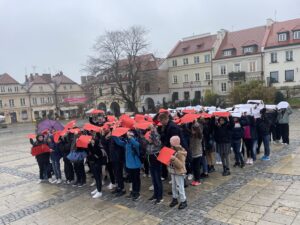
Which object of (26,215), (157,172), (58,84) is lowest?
(26,215)

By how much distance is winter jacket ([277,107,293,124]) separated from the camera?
11.4m

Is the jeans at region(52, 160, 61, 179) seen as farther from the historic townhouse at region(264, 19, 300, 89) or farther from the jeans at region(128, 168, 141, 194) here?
the historic townhouse at region(264, 19, 300, 89)

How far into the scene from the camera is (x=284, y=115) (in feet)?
37.6

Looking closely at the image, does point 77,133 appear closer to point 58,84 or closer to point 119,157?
point 119,157

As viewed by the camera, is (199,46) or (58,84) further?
(58,84)

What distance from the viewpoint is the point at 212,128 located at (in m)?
8.14

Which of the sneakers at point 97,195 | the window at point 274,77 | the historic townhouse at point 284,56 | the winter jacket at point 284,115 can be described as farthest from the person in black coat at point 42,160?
the window at point 274,77

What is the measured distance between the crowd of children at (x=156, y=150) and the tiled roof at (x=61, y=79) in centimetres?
6653

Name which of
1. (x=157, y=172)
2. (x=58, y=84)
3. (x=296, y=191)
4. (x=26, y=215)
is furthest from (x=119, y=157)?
(x=58, y=84)

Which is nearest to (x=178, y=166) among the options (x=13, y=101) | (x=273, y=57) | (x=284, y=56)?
(x=284, y=56)

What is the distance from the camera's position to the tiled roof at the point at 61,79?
7219 centimetres

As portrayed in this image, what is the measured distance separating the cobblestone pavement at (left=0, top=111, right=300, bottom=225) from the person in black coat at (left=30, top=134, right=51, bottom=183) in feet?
1.35

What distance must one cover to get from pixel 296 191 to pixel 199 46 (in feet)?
150

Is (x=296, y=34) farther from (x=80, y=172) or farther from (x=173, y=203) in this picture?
(x=173, y=203)
